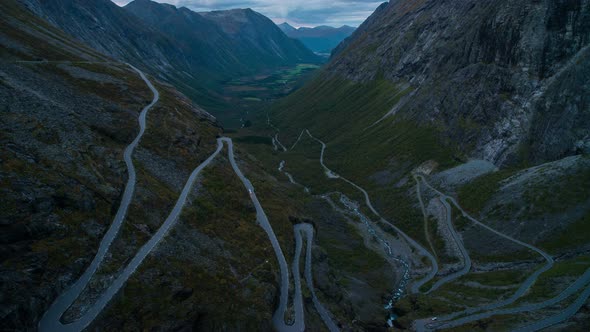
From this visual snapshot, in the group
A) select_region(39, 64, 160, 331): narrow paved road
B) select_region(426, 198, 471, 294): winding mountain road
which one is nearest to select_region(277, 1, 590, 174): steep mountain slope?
select_region(426, 198, 471, 294): winding mountain road

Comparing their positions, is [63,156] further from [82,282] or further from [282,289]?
[282,289]

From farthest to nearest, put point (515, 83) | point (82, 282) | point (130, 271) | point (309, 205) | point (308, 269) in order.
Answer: point (309, 205) → point (515, 83) → point (308, 269) → point (130, 271) → point (82, 282)

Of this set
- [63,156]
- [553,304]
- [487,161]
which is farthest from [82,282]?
[487,161]

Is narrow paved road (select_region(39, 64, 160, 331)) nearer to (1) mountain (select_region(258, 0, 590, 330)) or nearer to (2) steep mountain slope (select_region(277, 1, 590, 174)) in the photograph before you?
(1) mountain (select_region(258, 0, 590, 330))

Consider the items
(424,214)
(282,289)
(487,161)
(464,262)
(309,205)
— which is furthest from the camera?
(309,205)

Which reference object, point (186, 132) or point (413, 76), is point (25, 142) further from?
point (413, 76)

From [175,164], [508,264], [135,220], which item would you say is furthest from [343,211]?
[135,220]
